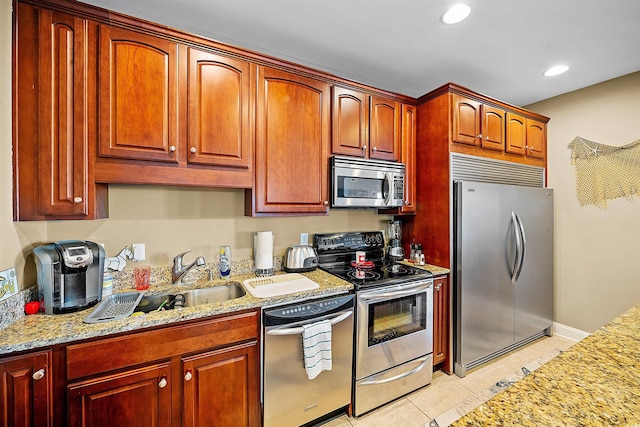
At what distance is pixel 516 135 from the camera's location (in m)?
2.80

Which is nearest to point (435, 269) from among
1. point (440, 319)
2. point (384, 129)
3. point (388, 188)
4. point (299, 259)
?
point (440, 319)

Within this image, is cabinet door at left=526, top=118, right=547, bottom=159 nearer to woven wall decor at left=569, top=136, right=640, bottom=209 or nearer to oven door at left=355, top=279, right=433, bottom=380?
woven wall decor at left=569, top=136, right=640, bottom=209

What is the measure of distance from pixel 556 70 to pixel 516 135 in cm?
61

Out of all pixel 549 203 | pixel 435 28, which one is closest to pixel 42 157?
pixel 435 28

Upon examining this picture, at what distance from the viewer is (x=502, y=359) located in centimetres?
258

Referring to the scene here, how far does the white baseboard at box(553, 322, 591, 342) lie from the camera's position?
2.87m

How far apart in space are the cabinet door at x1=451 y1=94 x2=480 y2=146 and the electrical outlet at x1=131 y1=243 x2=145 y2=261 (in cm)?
255

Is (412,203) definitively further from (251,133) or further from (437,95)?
(251,133)

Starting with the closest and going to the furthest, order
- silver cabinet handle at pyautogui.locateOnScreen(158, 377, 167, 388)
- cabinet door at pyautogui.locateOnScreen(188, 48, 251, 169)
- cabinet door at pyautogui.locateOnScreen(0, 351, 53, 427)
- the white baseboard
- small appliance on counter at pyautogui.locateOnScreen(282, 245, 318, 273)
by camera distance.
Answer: cabinet door at pyautogui.locateOnScreen(0, 351, 53, 427) < silver cabinet handle at pyautogui.locateOnScreen(158, 377, 167, 388) < cabinet door at pyautogui.locateOnScreen(188, 48, 251, 169) < small appliance on counter at pyautogui.locateOnScreen(282, 245, 318, 273) < the white baseboard

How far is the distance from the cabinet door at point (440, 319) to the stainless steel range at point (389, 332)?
0.33 ft

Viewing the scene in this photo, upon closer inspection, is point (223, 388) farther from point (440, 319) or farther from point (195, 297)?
point (440, 319)

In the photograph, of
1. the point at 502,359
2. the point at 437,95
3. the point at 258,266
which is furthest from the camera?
the point at 502,359

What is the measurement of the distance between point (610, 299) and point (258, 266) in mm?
3380

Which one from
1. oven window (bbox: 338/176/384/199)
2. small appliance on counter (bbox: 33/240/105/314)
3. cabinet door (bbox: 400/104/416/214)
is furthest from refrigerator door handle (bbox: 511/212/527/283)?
small appliance on counter (bbox: 33/240/105/314)
